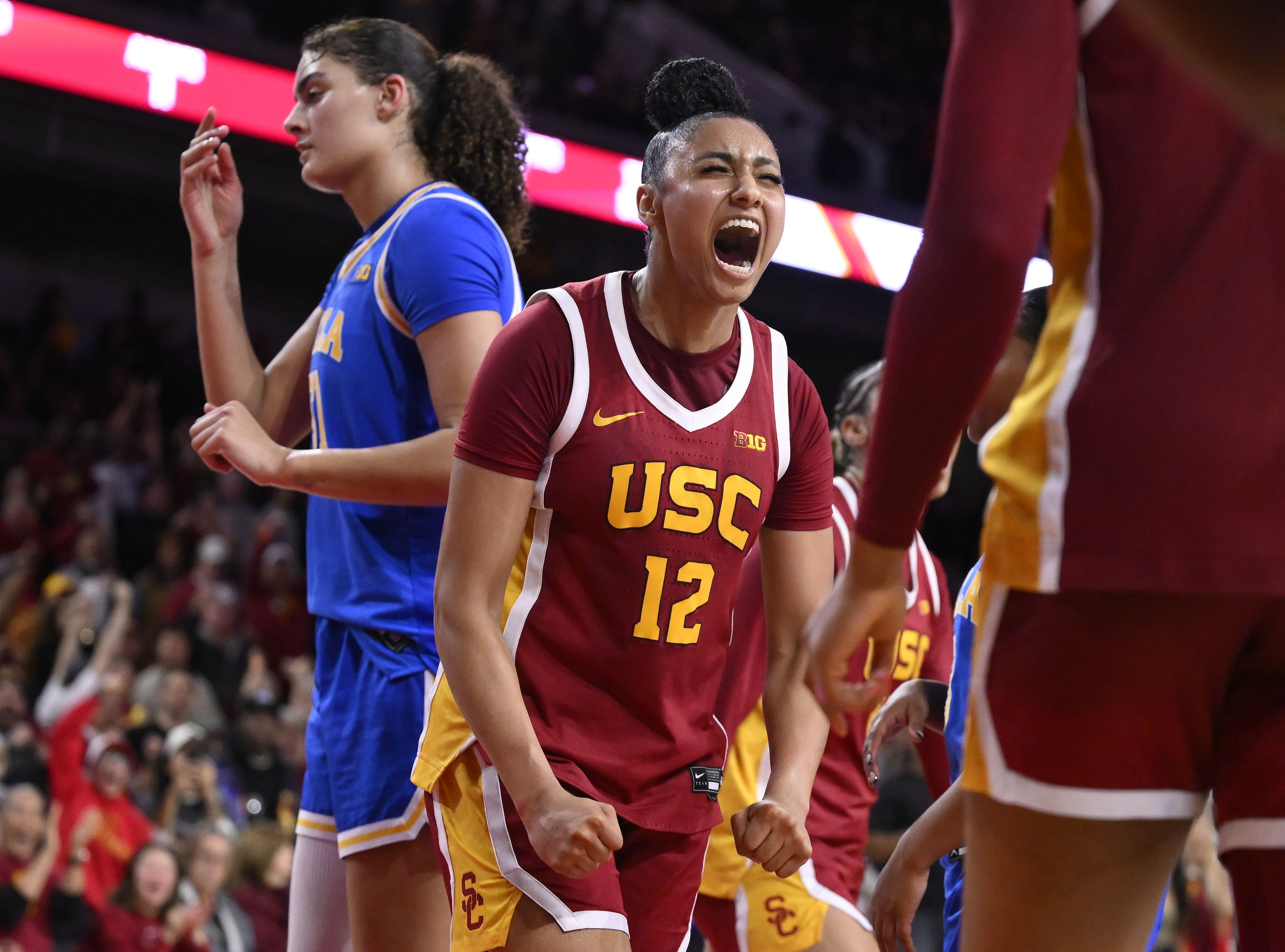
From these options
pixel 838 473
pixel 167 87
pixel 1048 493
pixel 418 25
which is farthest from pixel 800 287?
pixel 1048 493

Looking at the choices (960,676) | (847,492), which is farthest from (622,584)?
(847,492)

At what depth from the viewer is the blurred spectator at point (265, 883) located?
21.3ft

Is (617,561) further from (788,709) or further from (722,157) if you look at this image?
(722,157)

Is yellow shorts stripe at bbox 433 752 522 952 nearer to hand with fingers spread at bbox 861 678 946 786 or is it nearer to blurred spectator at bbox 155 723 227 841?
hand with fingers spread at bbox 861 678 946 786

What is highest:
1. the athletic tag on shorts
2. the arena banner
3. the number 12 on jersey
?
the arena banner

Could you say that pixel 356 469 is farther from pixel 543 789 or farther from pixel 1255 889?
pixel 1255 889

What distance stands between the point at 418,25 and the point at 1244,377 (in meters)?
12.0

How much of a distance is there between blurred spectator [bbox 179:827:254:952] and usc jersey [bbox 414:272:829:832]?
4322mm

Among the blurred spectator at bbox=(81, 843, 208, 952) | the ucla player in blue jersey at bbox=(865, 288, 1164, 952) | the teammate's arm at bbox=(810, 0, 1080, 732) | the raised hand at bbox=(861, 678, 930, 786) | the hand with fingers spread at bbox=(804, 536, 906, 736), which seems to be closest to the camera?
the teammate's arm at bbox=(810, 0, 1080, 732)

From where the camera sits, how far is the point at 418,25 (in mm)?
12406

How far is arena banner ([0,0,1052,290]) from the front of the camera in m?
8.64

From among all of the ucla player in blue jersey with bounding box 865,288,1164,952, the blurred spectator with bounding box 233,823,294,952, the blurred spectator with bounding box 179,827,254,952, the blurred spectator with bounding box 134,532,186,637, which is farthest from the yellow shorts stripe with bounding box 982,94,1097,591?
the blurred spectator with bounding box 134,532,186,637

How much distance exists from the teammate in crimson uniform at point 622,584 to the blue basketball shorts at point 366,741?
313mm

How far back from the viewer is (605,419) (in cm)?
229
